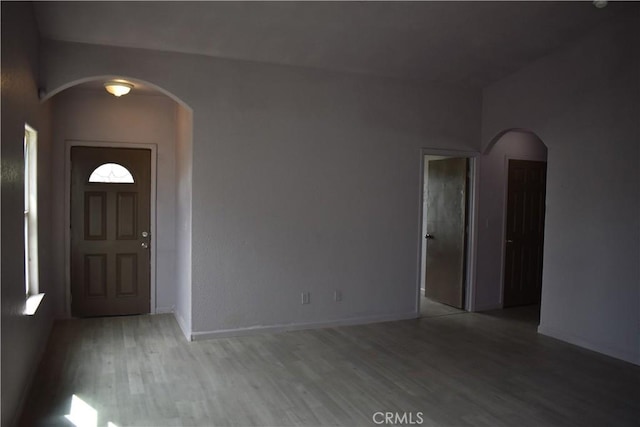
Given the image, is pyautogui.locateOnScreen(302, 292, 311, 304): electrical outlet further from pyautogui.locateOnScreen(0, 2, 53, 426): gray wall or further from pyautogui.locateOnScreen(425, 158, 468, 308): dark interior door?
pyautogui.locateOnScreen(0, 2, 53, 426): gray wall

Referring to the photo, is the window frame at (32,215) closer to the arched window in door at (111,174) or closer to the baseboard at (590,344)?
the arched window in door at (111,174)

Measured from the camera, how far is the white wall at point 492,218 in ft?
20.4

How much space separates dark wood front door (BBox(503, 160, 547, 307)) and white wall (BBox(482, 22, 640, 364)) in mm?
1166

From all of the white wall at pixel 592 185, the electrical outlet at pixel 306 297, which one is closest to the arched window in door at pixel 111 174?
the electrical outlet at pixel 306 297

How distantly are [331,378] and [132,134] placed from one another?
3.67 m

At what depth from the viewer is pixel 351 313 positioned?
5.54 metres

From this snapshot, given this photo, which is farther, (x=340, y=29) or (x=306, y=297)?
(x=306, y=297)

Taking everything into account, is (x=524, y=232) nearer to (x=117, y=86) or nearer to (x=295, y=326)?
(x=295, y=326)

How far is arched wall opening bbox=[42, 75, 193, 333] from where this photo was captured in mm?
5465

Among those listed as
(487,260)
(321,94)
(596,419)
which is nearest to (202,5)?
(321,94)

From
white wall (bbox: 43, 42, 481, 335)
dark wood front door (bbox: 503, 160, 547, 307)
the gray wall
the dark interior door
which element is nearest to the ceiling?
white wall (bbox: 43, 42, 481, 335)

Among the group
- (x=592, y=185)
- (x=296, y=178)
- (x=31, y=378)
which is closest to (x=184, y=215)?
(x=296, y=178)

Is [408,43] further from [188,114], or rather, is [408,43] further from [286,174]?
[188,114]

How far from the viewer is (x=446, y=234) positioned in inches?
257
